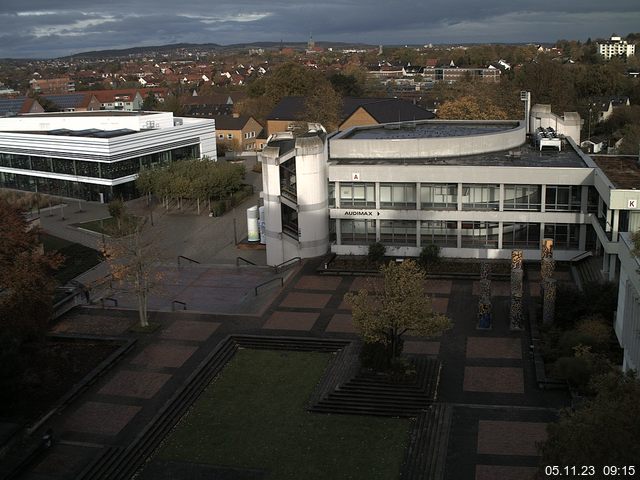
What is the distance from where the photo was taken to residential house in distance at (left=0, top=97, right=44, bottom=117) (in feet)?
366

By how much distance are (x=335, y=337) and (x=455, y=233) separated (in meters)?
13.1

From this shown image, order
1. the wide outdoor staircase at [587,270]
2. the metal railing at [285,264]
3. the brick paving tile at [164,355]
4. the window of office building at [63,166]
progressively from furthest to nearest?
the window of office building at [63,166]
the metal railing at [285,264]
the wide outdoor staircase at [587,270]
the brick paving tile at [164,355]

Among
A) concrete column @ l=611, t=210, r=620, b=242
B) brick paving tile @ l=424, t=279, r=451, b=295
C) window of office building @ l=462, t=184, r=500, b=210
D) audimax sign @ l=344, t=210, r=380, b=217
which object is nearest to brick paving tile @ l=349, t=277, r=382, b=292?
brick paving tile @ l=424, t=279, r=451, b=295

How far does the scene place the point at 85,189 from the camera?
2532 inches

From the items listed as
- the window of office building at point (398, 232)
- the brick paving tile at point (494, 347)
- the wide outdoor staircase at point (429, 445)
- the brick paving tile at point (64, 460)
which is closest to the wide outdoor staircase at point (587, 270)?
the brick paving tile at point (494, 347)

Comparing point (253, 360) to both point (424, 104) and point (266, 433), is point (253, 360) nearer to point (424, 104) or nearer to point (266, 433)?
point (266, 433)

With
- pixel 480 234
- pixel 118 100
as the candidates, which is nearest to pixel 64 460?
pixel 480 234

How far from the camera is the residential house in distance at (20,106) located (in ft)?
366

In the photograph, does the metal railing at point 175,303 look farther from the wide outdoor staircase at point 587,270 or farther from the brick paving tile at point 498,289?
the wide outdoor staircase at point 587,270

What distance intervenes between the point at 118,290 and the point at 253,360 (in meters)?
11.7

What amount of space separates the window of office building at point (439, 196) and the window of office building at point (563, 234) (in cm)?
521

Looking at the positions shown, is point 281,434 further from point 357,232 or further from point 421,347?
point 357,232

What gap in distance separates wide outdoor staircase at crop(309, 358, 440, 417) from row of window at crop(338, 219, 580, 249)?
15808 millimetres

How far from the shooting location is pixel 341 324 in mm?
31766
